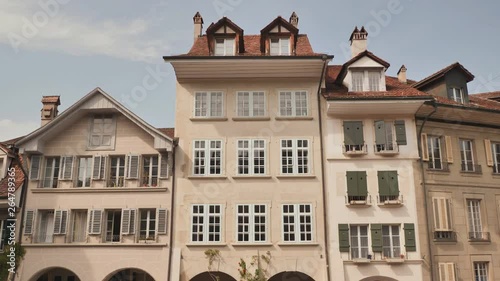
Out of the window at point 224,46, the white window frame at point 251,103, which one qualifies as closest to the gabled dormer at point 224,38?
the window at point 224,46

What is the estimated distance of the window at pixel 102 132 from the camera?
87.1 ft

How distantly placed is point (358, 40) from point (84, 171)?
18.3 m

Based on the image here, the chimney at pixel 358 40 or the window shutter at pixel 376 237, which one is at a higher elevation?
the chimney at pixel 358 40

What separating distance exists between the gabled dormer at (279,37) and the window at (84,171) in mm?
11702

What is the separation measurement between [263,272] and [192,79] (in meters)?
11.1

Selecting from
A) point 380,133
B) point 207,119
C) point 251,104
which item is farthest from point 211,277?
point 380,133

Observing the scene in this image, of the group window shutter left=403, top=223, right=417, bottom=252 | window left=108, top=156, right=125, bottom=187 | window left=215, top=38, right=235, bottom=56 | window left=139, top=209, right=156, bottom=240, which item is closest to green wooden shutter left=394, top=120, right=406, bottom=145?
window shutter left=403, top=223, right=417, bottom=252

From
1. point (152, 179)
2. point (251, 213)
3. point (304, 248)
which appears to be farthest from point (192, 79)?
point (304, 248)

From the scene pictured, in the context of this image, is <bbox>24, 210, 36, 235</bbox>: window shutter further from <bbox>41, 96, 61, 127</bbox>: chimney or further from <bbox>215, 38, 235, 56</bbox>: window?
<bbox>215, 38, 235, 56</bbox>: window

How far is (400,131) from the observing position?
85.6 feet

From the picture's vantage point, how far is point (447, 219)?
25297mm

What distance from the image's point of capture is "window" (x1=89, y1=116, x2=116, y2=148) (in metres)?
26.5

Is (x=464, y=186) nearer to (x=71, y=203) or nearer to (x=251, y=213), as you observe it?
(x=251, y=213)

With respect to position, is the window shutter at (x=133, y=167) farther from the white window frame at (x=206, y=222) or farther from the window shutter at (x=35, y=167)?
the window shutter at (x=35, y=167)
